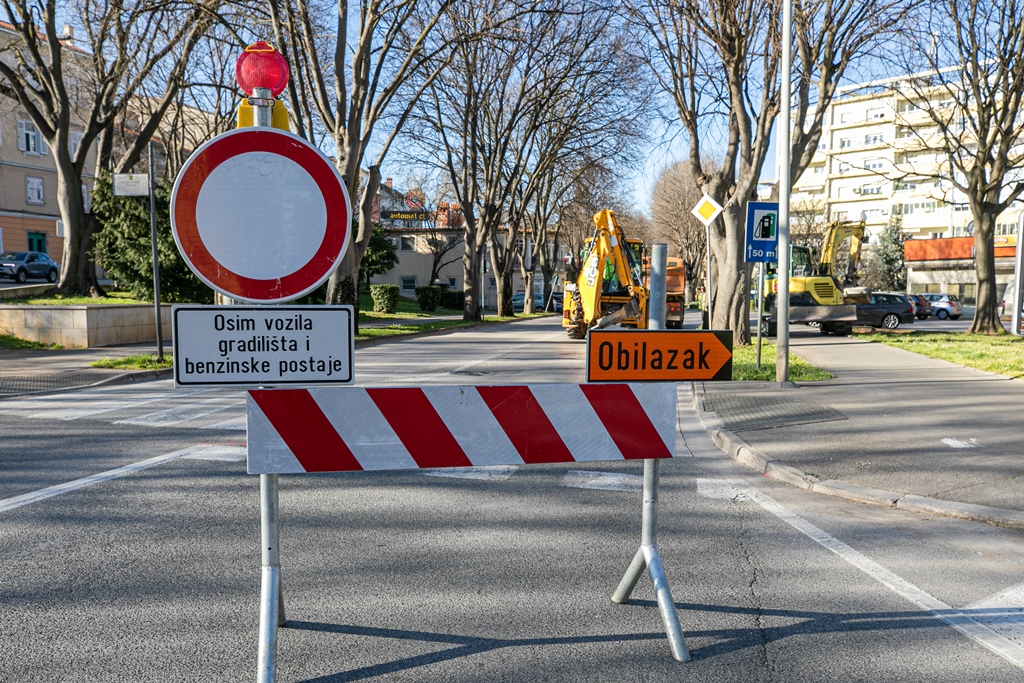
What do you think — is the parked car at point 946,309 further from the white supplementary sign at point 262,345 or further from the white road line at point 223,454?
the white supplementary sign at point 262,345

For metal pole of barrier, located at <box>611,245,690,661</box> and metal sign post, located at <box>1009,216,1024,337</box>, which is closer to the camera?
metal pole of barrier, located at <box>611,245,690,661</box>

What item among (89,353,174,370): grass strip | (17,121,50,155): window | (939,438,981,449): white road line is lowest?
(939,438,981,449): white road line

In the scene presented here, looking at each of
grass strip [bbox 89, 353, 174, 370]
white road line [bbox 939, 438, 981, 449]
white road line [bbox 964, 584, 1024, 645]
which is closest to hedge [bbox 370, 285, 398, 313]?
grass strip [bbox 89, 353, 174, 370]

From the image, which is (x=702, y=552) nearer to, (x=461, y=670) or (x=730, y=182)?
(x=461, y=670)

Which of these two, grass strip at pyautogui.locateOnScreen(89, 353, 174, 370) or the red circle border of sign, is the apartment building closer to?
grass strip at pyautogui.locateOnScreen(89, 353, 174, 370)

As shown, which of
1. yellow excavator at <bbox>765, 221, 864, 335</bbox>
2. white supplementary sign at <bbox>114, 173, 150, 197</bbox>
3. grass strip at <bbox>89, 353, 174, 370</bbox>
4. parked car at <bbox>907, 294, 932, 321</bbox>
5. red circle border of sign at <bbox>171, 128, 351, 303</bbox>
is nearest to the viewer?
red circle border of sign at <bbox>171, 128, 351, 303</bbox>

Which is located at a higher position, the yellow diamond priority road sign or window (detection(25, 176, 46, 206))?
window (detection(25, 176, 46, 206))

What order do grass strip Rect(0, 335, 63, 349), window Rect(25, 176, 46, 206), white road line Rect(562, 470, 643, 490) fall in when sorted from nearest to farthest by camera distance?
white road line Rect(562, 470, 643, 490)
grass strip Rect(0, 335, 63, 349)
window Rect(25, 176, 46, 206)

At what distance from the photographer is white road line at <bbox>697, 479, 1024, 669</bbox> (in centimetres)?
366

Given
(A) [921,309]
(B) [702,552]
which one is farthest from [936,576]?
(A) [921,309]

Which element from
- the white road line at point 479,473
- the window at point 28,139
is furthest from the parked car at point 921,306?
the window at point 28,139

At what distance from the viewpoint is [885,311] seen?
1268 inches

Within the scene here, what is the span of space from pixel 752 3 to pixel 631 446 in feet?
50.7

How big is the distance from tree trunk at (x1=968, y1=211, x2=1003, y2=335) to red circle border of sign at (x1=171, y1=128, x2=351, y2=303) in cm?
2741
